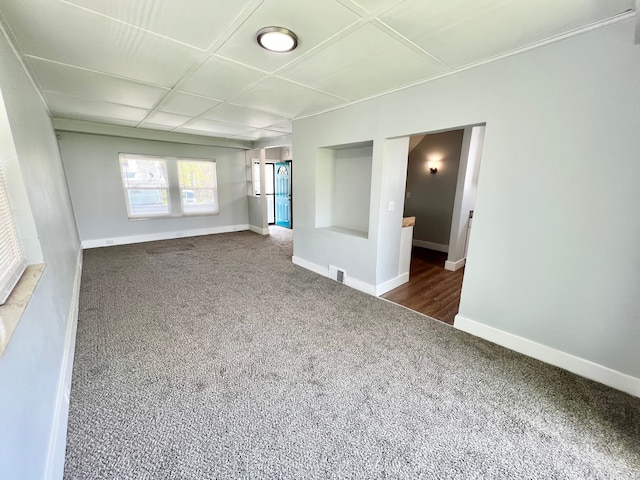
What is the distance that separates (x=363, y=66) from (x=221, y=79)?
1337 mm

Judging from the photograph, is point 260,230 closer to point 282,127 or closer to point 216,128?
point 216,128

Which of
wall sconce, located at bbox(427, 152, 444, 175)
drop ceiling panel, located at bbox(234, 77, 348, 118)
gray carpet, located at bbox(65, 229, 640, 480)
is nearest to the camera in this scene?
gray carpet, located at bbox(65, 229, 640, 480)

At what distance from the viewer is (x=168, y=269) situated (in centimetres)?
405

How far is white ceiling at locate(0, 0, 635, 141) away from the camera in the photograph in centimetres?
144

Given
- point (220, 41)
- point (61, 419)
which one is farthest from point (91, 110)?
point (61, 419)

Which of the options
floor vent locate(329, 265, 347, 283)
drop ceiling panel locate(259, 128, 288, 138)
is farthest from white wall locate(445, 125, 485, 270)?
drop ceiling panel locate(259, 128, 288, 138)

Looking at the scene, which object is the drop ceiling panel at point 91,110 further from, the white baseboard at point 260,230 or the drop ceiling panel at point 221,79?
the white baseboard at point 260,230

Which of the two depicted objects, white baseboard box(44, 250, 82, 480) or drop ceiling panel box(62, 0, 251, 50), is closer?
white baseboard box(44, 250, 82, 480)

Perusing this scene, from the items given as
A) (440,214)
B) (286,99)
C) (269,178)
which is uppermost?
(286,99)

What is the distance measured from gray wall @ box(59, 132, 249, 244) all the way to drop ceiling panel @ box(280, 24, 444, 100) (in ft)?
15.4

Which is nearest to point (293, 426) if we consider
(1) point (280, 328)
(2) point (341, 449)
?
(2) point (341, 449)

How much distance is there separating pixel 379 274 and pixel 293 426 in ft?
6.78

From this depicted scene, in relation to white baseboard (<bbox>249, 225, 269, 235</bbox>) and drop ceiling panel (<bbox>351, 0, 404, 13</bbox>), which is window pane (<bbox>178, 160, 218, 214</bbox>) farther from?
drop ceiling panel (<bbox>351, 0, 404, 13</bbox>)

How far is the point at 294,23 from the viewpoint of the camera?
1.56 m
